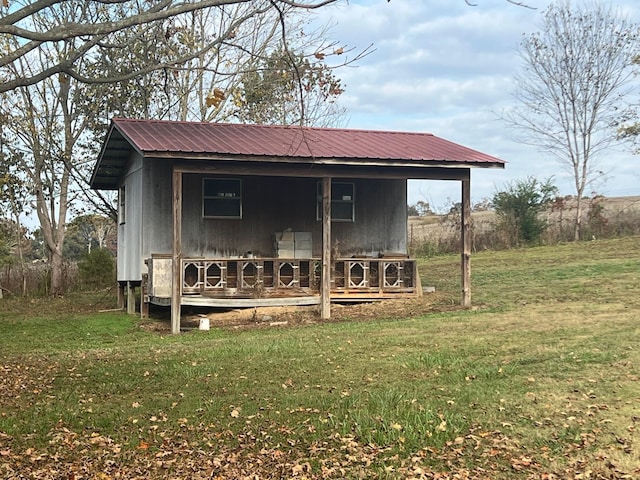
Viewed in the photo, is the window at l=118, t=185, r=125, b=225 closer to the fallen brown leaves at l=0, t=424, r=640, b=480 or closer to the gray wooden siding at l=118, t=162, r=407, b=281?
the gray wooden siding at l=118, t=162, r=407, b=281

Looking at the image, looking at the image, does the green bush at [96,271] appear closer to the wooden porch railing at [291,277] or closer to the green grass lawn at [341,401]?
the wooden porch railing at [291,277]

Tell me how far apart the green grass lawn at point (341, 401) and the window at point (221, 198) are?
368cm

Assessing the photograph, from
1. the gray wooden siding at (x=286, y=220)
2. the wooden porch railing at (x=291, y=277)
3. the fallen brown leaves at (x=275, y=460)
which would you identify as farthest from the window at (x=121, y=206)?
the fallen brown leaves at (x=275, y=460)

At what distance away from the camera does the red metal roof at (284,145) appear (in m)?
14.0

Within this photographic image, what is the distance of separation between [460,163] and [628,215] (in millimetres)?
18714

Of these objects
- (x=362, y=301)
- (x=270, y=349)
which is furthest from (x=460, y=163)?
(x=270, y=349)

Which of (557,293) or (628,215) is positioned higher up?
(628,215)

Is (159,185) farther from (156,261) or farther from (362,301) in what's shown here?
(362,301)

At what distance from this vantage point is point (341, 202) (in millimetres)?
17516

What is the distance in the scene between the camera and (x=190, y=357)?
10.6 m

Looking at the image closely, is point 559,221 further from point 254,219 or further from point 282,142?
point 282,142

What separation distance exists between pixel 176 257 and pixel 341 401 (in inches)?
287

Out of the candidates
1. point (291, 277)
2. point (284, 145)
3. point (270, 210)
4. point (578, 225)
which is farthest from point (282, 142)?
point (578, 225)

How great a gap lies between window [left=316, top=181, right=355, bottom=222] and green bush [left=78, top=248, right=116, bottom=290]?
10.8m
